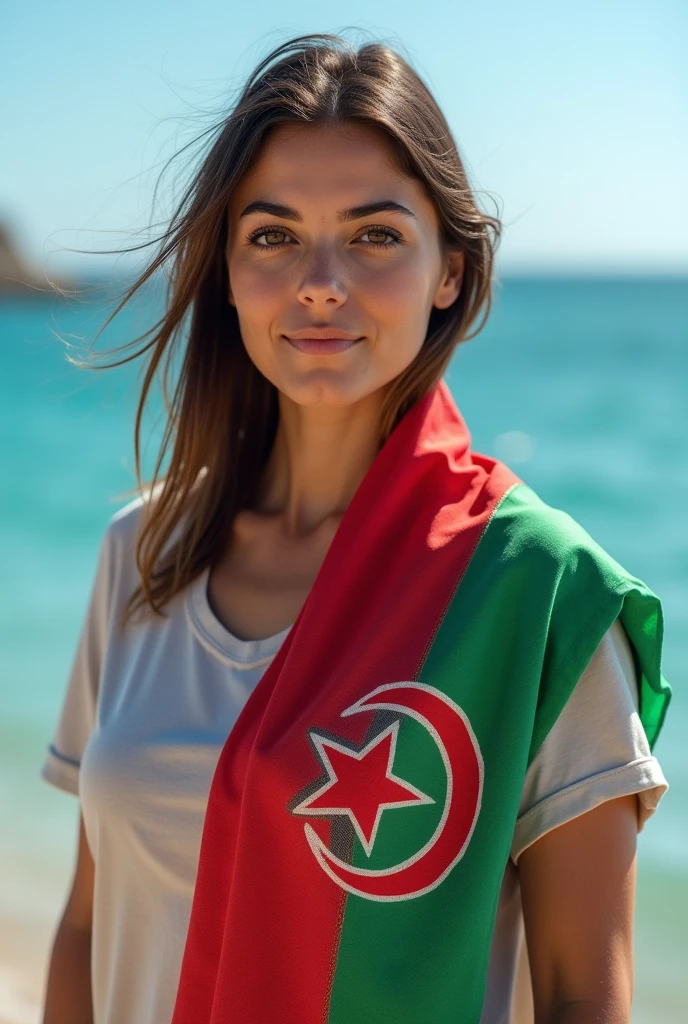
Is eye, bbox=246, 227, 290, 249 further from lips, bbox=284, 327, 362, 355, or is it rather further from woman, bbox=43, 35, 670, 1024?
lips, bbox=284, 327, 362, 355

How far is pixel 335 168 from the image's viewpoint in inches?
63.9

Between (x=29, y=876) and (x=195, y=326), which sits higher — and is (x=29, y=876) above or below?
below

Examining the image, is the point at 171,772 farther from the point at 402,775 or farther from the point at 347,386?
the point at 347,386

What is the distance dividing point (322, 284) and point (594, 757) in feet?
2.40

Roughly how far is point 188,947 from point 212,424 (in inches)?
34.4

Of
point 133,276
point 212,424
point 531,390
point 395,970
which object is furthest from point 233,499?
point 531,390

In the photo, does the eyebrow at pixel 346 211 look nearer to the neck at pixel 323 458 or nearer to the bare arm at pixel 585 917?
the neck at pixel 323 458

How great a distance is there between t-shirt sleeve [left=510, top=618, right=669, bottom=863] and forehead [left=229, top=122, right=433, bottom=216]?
706mm

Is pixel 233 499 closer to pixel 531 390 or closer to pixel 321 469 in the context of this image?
pixel 321 469

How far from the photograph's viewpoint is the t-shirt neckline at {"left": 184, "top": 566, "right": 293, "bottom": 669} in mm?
1625

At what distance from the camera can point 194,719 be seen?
62.9 inches

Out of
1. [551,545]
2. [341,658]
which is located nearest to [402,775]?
[341,658]

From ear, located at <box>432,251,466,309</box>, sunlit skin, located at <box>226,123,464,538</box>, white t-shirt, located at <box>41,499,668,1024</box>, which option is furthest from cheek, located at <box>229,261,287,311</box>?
white t-shirt, located at <box>41,499,668,1024</box>

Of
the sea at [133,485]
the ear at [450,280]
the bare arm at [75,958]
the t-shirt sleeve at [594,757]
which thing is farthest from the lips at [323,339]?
the bare arm at [75,958]
